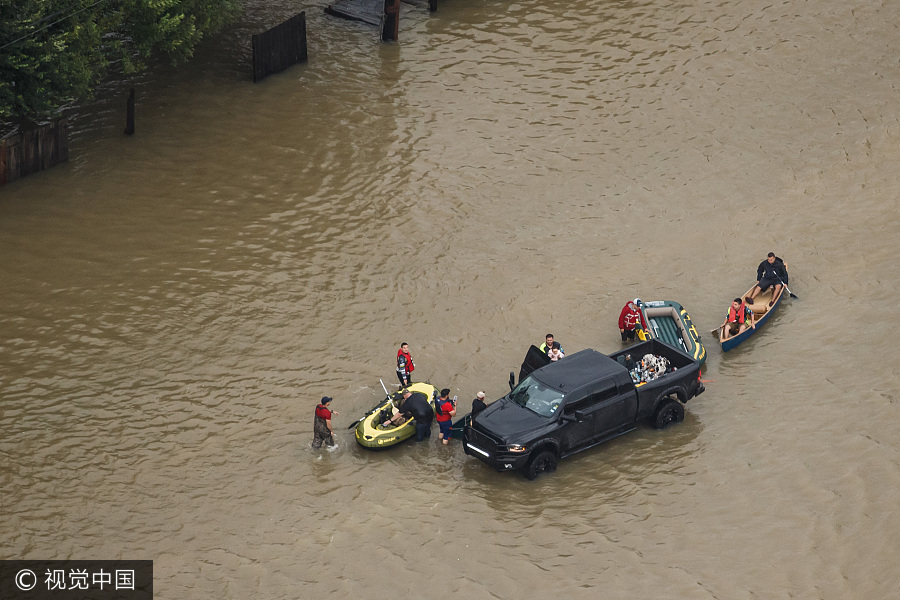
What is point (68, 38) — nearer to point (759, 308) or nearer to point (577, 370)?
point (577, 370)

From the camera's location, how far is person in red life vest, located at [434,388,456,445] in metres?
23.0

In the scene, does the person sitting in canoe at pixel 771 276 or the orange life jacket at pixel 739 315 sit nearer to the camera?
the orange life jacket at pixel 739 315

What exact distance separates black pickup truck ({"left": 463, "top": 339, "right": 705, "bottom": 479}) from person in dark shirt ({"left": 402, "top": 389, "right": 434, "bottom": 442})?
4.03 feet

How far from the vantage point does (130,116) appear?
3441 cm

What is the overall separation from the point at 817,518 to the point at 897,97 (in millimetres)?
22830

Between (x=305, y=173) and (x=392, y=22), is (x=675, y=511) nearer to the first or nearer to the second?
(x=305, y=173)

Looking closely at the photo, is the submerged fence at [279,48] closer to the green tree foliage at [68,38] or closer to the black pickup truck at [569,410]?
the green tree foliage at [68,38]

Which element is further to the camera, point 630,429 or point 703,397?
point 703,397

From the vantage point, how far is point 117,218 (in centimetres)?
3114

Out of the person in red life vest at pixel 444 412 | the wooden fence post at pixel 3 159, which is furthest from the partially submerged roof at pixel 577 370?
the wooden fence post at pixel 3 159

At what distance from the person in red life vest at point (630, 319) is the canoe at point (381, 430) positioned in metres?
5.99

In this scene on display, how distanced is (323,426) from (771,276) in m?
13.7

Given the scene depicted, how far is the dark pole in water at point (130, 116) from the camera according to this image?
34.0 meters

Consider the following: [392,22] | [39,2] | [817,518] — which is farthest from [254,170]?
[817,518]
